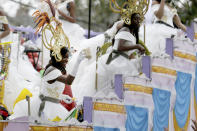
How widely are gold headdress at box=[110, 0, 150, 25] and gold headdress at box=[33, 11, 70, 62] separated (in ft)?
2.73

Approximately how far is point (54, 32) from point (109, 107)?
1904mm

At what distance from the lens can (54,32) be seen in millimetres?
8195

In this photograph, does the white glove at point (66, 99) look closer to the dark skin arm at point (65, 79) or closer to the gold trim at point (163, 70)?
the dark skin arm at point (65, 79)

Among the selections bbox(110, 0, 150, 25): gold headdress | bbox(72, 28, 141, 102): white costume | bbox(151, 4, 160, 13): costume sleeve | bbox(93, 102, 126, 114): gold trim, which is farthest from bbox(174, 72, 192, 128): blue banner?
bbox(151, 4, 160, 13): costume sleeve

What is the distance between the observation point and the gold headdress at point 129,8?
27.0ft

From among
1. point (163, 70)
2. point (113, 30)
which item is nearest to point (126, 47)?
point (163, 70)

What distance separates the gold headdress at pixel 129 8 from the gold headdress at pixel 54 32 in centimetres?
83

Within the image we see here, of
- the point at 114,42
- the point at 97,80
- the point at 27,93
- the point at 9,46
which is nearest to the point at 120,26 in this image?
the point at 114,42

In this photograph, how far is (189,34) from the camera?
27.5 feet

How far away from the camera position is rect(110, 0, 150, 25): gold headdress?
8.22 m

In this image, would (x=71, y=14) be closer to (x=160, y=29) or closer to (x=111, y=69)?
(x=160, y=29)

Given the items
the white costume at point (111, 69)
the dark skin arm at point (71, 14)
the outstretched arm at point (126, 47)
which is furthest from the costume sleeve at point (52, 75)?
the dark skin arm at point (71, 14)

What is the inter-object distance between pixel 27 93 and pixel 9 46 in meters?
1.92

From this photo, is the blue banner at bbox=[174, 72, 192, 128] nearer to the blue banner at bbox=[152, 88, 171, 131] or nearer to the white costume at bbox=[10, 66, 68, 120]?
the blue banner at bbox=[152, 88, 171, 131]
